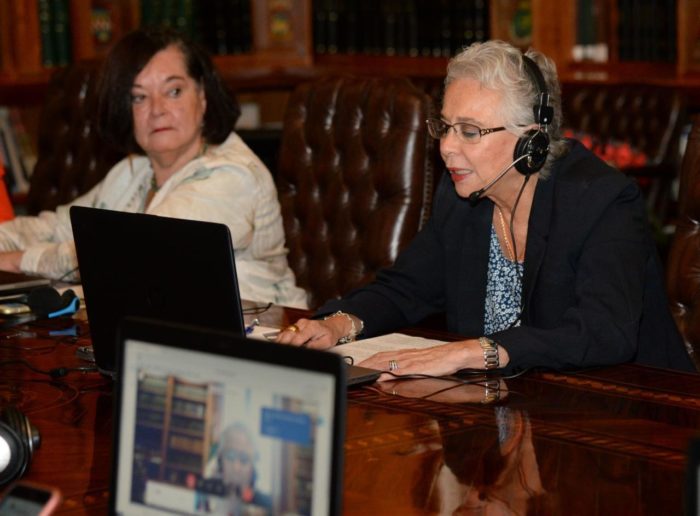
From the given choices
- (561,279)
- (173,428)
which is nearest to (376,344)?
(561,279)

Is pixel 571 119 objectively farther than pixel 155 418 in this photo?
Yes

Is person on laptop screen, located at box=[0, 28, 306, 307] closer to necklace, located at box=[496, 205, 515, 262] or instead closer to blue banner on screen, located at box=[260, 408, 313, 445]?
necklace, located at box=[496, 205, 515, 262]

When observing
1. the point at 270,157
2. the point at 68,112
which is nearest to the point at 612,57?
the point at 270,157

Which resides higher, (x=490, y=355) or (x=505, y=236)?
(x=505, y=236)

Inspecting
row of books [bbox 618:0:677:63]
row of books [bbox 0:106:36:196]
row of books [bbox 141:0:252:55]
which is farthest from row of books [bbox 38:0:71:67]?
row of books [bbox 618:0:677:63]

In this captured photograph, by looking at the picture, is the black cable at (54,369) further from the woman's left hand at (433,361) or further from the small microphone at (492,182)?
the small microphone at (492,182)

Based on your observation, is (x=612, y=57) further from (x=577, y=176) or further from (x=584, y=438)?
(x=584, y=438)

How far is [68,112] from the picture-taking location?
423 centimetres

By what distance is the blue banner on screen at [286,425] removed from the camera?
3.70 feet

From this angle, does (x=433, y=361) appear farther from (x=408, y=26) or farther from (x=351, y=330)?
(x=408, y=26)

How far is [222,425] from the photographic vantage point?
3.87ft

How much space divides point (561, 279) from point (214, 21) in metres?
3.80

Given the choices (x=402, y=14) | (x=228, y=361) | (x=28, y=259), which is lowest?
(x=28, y=259)

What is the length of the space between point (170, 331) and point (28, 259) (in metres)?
2.09
